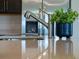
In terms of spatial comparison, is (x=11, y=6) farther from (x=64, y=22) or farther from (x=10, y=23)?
(x=64, y=22)

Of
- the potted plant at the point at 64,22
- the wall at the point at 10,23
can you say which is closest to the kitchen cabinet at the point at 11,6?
the wall at the point at 10,23

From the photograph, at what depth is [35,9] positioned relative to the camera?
3.71 m

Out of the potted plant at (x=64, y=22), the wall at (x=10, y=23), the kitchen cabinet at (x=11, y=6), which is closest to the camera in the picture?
the potted plant at (x=64, y=22)

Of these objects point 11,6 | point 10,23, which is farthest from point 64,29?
point 10,23

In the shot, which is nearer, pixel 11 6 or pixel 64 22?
pixel 64 22

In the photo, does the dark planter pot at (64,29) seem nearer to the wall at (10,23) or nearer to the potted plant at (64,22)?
the potted plant at (64,22)

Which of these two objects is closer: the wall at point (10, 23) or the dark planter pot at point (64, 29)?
the dark planter pot at point (64, 29)

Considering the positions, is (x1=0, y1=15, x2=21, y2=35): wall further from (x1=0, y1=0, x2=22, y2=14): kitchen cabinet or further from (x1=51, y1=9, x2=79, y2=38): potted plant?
(x1=51, y1=9, x2=79, y2=38): potted plant

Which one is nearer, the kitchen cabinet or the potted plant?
the potted plant

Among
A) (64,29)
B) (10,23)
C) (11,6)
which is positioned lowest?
(64,29)

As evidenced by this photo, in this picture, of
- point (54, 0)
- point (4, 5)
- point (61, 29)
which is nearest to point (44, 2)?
point (54, 0)

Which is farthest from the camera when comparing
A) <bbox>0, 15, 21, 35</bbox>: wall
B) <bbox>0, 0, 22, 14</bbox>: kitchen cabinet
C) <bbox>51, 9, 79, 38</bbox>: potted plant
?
<bbox>0, 15, 21, 35</bbox>: wall

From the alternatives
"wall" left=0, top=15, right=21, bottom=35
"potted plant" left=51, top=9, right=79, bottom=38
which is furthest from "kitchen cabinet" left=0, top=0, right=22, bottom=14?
"potted plant" left=51, top=9, right=79, bottom=38

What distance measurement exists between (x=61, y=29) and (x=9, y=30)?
245 centimetres
